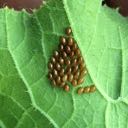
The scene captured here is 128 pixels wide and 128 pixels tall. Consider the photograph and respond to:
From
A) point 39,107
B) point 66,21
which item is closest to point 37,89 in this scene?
point 39,107

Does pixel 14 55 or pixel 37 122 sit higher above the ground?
pixel 14 55

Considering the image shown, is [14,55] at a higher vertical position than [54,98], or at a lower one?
higher

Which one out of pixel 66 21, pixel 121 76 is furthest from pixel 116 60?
pixel 66 21

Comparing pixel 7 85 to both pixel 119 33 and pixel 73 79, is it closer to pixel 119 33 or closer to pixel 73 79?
pixel 73 79

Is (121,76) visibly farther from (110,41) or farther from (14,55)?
(14,55)
